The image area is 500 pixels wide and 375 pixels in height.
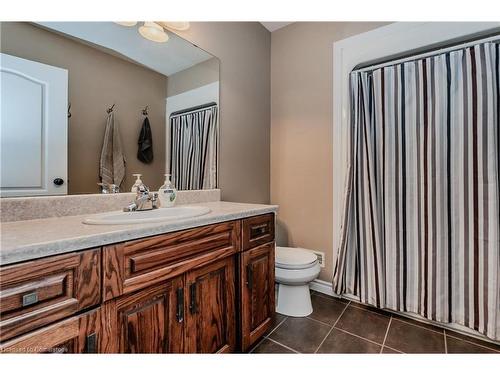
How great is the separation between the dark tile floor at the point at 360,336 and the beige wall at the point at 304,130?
423 millimetres

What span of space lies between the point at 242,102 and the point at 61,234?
1.64 meters

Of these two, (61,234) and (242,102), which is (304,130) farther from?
(61,234)

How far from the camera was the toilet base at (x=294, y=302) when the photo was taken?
1726 mm

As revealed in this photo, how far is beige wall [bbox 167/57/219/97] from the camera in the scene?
5.13 ft

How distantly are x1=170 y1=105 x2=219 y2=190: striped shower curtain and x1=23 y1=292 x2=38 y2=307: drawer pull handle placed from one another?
100 cm

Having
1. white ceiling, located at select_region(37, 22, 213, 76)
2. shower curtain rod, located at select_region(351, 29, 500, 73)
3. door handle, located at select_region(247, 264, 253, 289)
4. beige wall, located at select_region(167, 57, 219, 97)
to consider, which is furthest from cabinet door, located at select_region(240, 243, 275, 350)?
shower curtain rod, located at select_region(351, 29, 500, 73)

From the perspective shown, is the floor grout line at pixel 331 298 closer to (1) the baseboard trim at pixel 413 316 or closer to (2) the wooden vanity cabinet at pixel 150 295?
(1) the baseboard trim at pixel 413 316

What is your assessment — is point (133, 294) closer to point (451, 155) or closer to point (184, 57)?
point (184, 57)

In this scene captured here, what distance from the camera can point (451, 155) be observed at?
4.90 ft

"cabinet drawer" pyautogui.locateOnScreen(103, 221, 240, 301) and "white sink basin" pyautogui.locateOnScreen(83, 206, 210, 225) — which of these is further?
"white sink basin" pyautogui.locateOnScreen(83, 206, 210, 225)

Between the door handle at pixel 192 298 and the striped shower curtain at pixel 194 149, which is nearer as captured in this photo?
the door handle at pixel 192 298

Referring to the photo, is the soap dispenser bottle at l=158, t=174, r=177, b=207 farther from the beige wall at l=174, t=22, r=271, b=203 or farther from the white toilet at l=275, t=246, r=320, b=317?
the white toilet at l=275, t=246, r=320, b=317

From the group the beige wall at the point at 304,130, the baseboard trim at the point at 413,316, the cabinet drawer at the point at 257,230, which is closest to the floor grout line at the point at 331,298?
the baseboard trim at the point at 413,316
